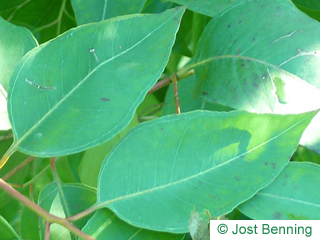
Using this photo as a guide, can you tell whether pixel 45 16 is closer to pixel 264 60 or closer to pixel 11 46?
pixel 11 46

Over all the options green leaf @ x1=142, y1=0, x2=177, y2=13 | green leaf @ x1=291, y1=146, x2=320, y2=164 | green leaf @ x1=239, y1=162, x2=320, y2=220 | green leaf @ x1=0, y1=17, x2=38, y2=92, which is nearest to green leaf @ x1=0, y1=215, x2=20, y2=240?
green leaf @ x1=0, y1=17, x2=38, y2=92

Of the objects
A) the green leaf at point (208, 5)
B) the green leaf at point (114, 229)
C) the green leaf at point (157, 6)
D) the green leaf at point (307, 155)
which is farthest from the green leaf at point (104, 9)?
the green leaf at point (307, 155)

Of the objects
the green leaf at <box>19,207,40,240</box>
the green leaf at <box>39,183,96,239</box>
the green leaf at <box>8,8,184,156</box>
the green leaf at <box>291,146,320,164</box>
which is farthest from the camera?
the green leaf at <box>291,146,320,164</box>

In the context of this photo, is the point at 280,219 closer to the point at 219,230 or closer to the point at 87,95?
the point at 219,230

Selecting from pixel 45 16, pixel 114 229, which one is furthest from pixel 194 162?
pixel 45 16

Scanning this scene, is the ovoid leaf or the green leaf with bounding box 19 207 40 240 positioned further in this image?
the green leaf with bounding box 19 207 40 240

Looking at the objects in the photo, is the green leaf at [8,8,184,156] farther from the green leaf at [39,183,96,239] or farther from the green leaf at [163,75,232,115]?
the green leaf at [163,75,232,115]

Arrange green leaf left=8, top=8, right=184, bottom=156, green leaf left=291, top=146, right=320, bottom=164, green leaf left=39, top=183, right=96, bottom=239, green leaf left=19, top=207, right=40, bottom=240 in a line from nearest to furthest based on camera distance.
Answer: green leaf left=8, top=8, right=184, bottom=156, green leaf left=39, top=183, right=96, bottom=239, green leaf left=19, top=207, right=40, bottom=240, green leaf left=291, top=146, right=320, bottom=164
